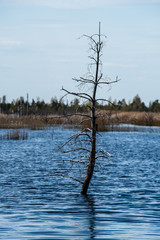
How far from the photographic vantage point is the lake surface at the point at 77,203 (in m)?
12.7

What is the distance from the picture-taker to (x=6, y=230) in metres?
12.6

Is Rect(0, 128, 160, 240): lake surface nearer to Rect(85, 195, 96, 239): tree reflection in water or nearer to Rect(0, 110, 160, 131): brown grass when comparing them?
Rect(85, 195, 96, 239): tree reflection in water

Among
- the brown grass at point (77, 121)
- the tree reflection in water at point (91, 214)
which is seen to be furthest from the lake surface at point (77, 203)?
the brown grass at point (77, 121)

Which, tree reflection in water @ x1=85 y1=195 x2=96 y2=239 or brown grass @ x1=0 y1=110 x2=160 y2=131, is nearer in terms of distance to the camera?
tree reflection in water @ x1=85 y1=195 x2=96 y2=239

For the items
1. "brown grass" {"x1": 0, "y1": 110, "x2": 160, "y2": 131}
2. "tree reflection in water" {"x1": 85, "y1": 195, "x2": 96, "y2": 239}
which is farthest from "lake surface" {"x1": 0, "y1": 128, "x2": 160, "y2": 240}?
"brown grass" {"x1": 0, "y1": 110, "x2": 160, "y2": 131}

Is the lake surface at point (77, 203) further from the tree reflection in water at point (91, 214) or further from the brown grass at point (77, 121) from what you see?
the brown grass at point (77, 121)

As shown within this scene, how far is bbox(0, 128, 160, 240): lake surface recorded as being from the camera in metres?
12.7

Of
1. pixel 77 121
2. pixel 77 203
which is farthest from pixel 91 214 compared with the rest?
pixel 77 121

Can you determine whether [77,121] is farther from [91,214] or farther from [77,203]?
[91,214]

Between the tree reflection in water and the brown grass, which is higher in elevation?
the brown grass

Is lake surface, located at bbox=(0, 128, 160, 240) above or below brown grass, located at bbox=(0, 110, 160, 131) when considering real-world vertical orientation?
below

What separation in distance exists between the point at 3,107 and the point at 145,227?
421 ft

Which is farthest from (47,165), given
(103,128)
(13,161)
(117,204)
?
(103,128)

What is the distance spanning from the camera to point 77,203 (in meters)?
17.3
